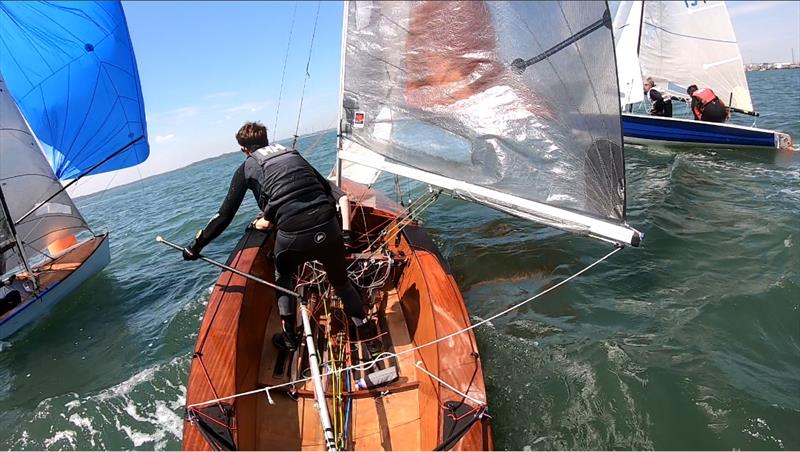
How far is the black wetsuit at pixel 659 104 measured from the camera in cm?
1062

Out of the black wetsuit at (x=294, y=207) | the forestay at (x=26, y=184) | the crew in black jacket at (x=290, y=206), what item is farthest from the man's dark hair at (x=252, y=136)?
the forestay at (x=26, y=184)

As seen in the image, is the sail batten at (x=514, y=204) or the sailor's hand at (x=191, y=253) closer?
the sail batten at (x=514, y=204)

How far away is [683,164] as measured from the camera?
8.81 m

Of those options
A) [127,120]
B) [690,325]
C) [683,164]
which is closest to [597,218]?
[690,325]

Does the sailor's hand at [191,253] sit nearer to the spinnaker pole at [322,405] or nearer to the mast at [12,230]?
the spinnaker pole at [322,405]

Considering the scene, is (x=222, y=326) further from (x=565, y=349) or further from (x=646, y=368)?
(x=646, y=368)

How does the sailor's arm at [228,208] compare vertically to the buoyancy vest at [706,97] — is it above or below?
below

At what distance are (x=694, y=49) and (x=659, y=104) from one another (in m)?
Answer: 2.22

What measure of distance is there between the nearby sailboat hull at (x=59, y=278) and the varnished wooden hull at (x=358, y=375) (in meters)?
3.73

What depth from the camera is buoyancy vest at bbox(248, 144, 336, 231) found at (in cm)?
271

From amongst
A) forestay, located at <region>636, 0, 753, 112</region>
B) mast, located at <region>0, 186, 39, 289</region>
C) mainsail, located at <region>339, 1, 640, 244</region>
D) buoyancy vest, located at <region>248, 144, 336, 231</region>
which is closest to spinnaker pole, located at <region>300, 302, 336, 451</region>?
buoyancy vest, located at <region>248, 144, 336, 231</region>

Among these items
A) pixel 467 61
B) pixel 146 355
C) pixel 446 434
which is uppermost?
pixel 467 61

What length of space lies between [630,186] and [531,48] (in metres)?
6.17

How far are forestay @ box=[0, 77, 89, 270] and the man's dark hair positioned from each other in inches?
206
